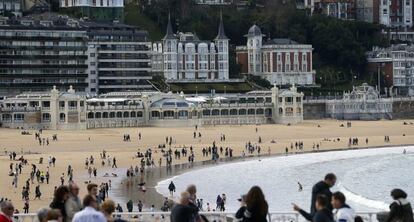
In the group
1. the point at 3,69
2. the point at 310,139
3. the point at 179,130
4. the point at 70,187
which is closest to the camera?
the point at 70,187

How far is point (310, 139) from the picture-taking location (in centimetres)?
7850

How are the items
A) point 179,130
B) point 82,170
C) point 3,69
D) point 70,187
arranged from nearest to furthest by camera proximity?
→ 1. point 70,187
2. point 82,170
3. point 179,130
4. point 3,69

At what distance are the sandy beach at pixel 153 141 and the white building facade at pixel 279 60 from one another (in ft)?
57.7

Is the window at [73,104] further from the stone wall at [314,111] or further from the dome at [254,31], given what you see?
the dome at [254,31]

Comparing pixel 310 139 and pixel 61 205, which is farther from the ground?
pixel 61 205

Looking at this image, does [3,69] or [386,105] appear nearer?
[3,69]

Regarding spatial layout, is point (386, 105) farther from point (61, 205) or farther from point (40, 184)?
point (61, 205)

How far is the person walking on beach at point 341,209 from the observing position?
45.8ft

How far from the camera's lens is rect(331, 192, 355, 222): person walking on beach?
45.8 feet

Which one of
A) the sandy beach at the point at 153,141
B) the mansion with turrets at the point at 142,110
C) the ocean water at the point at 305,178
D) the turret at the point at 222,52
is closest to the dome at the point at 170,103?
the mansion with turrets at the point at 142,110

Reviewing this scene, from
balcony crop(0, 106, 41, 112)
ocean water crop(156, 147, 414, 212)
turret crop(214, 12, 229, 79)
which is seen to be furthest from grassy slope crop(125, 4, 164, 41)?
ocean water crop(156, 147, 414, 212)

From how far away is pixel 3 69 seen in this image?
99812mm

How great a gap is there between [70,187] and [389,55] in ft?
358

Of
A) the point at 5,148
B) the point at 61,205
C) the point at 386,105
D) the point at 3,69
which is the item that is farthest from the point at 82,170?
the point at 386,105
